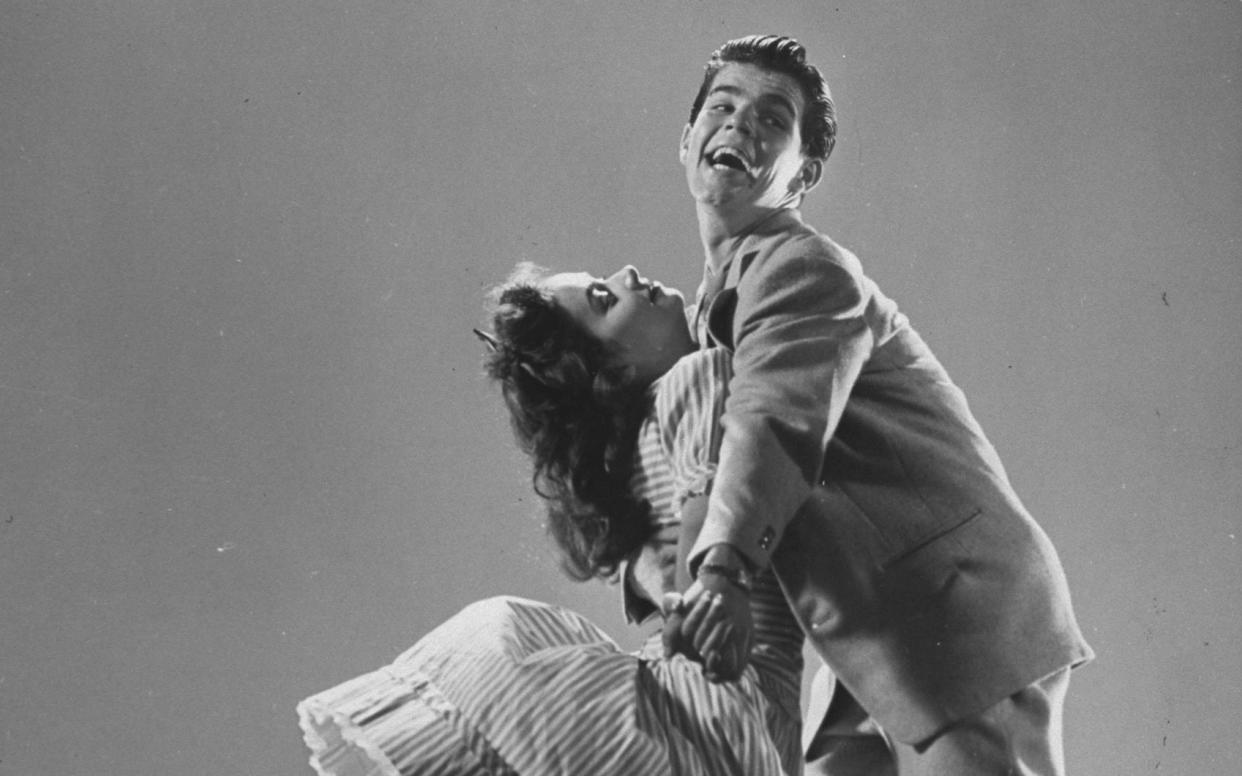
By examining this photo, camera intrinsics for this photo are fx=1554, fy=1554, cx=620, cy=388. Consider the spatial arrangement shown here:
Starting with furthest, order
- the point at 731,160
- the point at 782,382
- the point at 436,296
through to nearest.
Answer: the point at 436,296 < the point at 731,160 < the point at 782,382

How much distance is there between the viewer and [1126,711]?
88.4 inches

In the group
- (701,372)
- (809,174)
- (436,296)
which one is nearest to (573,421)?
(701,372)

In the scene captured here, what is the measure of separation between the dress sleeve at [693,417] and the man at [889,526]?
29 mm

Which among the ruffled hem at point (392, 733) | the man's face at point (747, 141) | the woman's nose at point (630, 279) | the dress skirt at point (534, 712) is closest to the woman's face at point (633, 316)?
the woman's nose at point (630, 279)

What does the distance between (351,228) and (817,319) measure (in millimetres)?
1011

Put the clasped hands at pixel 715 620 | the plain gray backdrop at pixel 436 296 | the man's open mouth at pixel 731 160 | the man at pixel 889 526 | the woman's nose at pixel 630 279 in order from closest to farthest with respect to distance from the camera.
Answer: the clasped hands at pixel 715 620, the man at pixel 889 526, the man's open mouth at pixel 731 160, the woman's nose at pixel 630 279, the plain gray backdrop at pixel 436 296

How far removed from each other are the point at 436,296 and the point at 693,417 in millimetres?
906

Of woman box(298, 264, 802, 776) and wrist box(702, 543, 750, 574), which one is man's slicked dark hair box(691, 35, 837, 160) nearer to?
woman box(298, 264, 802, 776)

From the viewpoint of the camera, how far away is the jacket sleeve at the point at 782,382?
46.9 inches

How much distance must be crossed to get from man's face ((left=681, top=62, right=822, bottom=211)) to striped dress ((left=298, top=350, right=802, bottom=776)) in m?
0.23

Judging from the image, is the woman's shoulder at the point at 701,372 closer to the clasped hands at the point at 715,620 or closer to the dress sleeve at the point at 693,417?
the dress sleeve at the point at 693,417

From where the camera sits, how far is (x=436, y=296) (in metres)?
2.16

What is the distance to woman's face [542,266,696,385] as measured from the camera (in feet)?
5.15

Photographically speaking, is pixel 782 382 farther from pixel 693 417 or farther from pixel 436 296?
pixel 436 296
